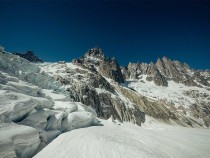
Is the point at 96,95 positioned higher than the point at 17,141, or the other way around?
the point at 96,95

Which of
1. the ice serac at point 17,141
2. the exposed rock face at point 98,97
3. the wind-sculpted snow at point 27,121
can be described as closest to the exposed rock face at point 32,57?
the exposed rock face at point 98,97

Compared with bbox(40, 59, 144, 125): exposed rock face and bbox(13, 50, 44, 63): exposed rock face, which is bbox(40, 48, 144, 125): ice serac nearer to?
bbox(40, 59, 144, 125): exposed rock face

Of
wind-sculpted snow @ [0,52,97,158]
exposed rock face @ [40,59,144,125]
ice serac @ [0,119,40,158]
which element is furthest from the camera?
exposed rock face @ [40,59,144,125]

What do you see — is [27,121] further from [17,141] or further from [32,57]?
[32,57]

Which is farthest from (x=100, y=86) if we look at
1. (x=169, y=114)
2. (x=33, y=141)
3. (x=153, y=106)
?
(x=33, y=141)

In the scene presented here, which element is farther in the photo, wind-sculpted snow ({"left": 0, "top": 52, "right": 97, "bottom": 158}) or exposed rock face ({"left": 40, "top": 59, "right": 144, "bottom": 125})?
exposed rock face ({"left": 40, "top": 59, "right": 144, "bottom": 125})

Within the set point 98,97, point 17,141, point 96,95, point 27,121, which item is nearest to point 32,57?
point 96,95

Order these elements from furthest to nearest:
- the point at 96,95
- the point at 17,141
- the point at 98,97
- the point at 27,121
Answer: the point at 98,97 → the point at 96,95 → the point at 27,121 → the point at 17,141

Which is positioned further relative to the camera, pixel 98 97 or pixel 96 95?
pixel 98 97

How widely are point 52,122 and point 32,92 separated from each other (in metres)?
5.35

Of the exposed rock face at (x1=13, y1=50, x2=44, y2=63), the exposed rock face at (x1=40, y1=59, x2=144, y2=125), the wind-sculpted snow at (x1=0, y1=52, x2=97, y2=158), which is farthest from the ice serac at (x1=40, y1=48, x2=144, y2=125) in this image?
the exposed rock face at (x1=13, y1=50, x2=44, y2=63)

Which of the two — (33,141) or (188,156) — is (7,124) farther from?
(188,156)

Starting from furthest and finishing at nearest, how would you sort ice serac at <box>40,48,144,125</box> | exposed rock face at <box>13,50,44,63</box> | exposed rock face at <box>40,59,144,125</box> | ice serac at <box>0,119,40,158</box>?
exposed rock face at <box>13,50,44,63</box> < exposed rock face at <box>40,59,144,125</box> < ice serac at <box>40,48,144,125</box> < ice serac at <box>0,119,40,158</box>

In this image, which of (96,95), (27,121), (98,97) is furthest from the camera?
(98,97)
